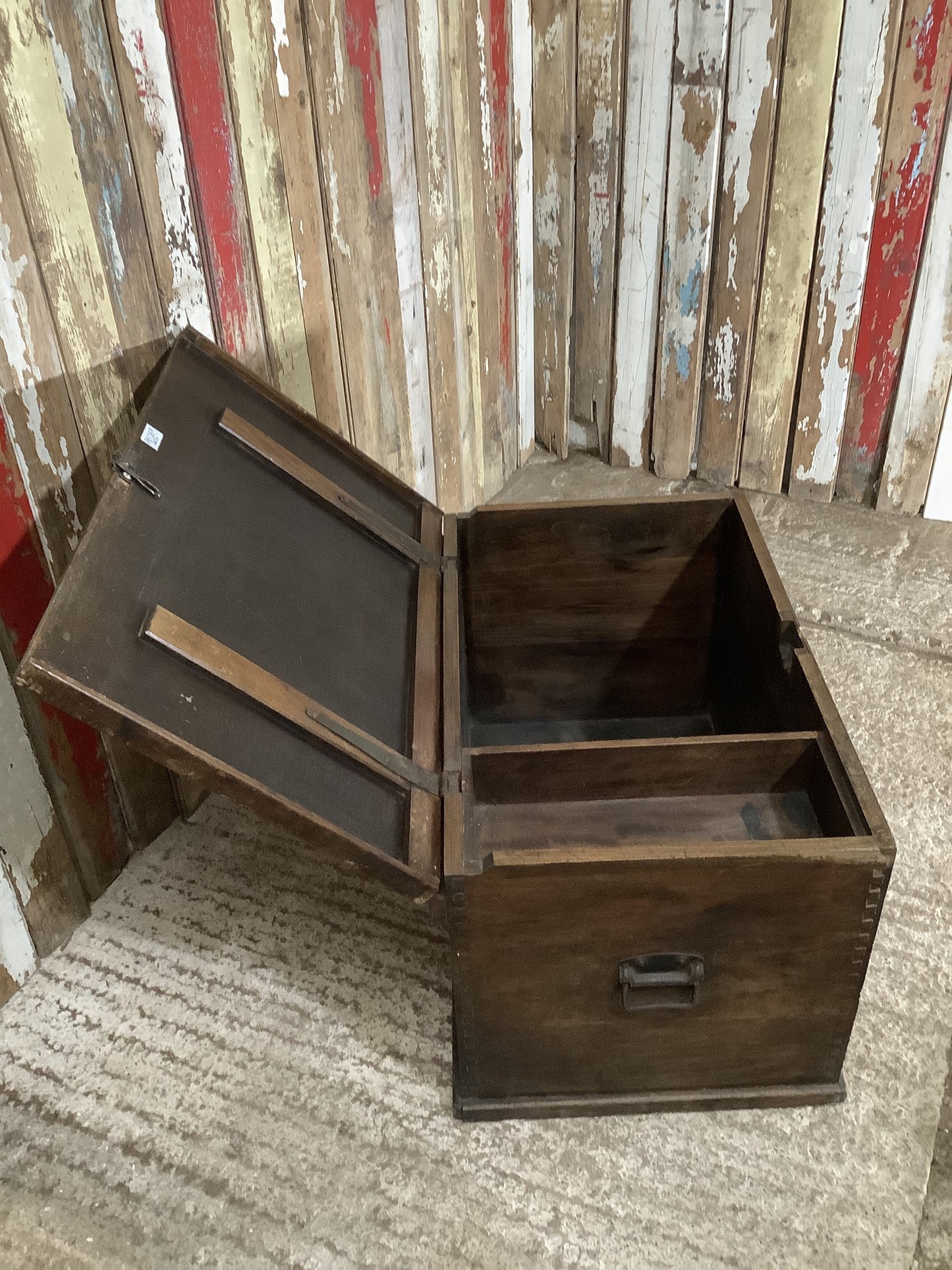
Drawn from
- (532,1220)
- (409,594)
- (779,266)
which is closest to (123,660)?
(409,594)

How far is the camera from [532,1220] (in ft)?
4.05

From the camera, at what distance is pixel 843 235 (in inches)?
97.6

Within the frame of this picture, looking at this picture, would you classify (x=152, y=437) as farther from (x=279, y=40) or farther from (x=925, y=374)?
(x=925, y=374)

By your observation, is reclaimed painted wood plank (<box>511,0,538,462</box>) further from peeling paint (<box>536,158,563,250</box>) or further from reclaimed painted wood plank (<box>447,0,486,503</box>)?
reclaimed painted wood plank (<box>447,0,486,503</box>)

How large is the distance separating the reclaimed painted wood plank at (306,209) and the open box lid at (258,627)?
0.33 meters

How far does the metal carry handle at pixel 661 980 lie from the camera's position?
47.4 inches

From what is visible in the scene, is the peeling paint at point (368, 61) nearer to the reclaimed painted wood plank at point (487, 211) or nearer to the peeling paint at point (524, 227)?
the reclaimed painted wood plank at point (487, 211)

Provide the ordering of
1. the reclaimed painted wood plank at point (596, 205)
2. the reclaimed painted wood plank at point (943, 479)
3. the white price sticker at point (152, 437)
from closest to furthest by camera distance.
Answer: the white price sticker at point (152, 437)
the reclaimed painted wood plank at point (596, 205)
the reclaimed painted wood plank at point (943, 479)

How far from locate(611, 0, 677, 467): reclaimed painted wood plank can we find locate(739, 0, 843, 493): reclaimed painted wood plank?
29cm

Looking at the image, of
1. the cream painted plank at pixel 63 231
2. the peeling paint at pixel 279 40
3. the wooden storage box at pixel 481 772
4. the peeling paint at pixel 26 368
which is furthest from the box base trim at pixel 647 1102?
the peeling paint at pixel 279 40

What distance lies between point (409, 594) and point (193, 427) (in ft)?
1.40

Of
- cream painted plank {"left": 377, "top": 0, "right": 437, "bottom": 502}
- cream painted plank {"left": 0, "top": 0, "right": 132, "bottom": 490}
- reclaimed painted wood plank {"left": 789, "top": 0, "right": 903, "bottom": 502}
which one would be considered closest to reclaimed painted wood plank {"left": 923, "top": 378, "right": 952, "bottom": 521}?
reclaimed painted wood plank {"left": 789, "top": 0, "right": 903, "bottom": 502}

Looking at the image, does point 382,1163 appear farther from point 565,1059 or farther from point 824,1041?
point 824,1041

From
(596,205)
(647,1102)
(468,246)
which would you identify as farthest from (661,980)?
(596,205)
